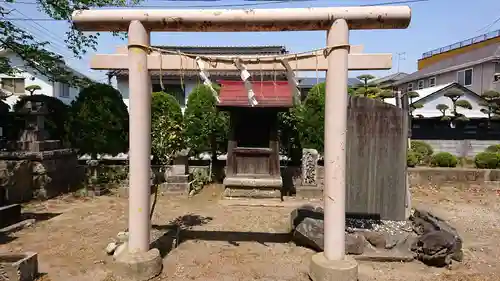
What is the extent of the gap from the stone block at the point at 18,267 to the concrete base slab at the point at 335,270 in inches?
137

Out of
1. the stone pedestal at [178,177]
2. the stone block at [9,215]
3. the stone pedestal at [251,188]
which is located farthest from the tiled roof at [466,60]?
the stone block at [9,215]

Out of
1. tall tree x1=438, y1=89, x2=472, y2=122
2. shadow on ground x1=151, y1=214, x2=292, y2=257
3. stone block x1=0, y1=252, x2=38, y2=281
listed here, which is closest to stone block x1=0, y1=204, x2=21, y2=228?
stone block x1=0, y1=252, x2=38, y2=281

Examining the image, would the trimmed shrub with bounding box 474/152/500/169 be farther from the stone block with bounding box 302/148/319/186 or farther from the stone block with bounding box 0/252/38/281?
the stone block with bounding box 0/252/38/281

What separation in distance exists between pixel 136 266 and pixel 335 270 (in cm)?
239

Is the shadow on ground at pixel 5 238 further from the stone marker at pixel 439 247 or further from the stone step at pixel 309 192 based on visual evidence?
the stone step at pixel 309 192

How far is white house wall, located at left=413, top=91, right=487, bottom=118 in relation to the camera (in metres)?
23.1

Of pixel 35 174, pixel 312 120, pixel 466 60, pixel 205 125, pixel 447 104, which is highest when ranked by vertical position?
pixel 466 60

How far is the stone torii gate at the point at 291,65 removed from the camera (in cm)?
404

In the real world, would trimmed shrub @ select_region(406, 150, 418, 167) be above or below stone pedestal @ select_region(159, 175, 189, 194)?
above

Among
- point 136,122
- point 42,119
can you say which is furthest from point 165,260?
point 42,119

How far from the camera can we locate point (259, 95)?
9.72 metres

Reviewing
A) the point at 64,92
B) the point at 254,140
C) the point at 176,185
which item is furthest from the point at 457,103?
the point at 64,92

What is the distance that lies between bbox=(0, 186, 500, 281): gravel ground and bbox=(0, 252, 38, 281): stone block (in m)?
0.29

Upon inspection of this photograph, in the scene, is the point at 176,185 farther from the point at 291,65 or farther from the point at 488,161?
the point at 488,161
